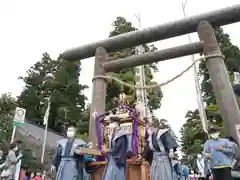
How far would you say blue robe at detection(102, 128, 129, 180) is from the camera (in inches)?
187

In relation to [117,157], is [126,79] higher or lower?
higher

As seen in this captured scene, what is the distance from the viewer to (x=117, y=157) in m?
4.79

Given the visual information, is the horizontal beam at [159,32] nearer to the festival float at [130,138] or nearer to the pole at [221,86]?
the pole at [221,86]

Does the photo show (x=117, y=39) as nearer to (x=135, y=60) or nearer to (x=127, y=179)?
(x=135, y=60)

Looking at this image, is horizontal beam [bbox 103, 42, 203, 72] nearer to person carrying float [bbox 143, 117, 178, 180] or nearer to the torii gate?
the torii gate

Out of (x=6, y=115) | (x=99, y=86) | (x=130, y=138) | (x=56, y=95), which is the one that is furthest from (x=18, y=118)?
(x=56, y=95)

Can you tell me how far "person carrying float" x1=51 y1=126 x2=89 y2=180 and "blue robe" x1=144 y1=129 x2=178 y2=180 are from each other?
1.37 meters

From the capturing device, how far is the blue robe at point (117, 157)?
4.76 metres

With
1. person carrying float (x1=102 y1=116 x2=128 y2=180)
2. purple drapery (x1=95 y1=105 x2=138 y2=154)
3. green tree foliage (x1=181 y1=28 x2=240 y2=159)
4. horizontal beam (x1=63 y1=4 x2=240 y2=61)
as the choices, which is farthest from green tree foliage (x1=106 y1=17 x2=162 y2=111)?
person carrying float (x1=102 y1=116 x2=128 y2=180)

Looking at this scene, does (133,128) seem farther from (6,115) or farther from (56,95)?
(56,95)

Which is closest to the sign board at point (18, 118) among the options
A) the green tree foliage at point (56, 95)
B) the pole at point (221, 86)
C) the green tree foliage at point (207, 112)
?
the pole at point (221, 86)

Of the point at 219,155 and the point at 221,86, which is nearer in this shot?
the point at 219,155

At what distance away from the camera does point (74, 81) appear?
29797 millimetres

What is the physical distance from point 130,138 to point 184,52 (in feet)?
11.9
